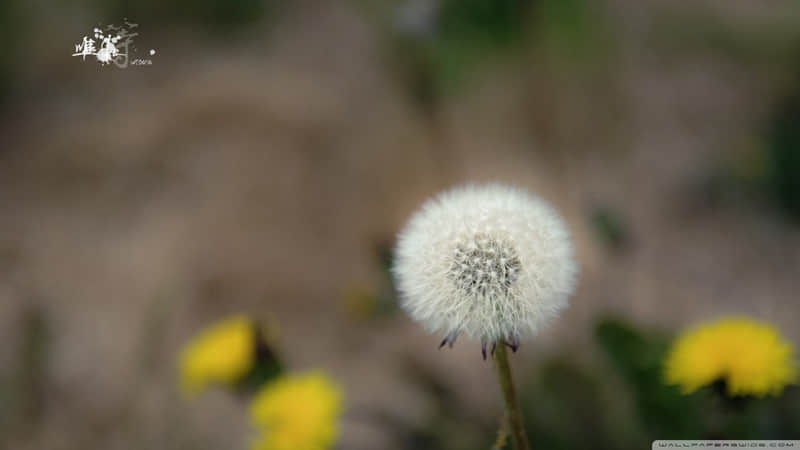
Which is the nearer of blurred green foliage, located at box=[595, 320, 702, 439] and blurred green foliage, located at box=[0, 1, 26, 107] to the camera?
blurred green foliage, located at box=[595, 320, 702, 439]

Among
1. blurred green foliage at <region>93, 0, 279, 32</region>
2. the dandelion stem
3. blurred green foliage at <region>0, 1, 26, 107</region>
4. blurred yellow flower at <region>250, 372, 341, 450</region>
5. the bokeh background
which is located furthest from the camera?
blurred green foliage at <region>93, 0, 279, 32</region>

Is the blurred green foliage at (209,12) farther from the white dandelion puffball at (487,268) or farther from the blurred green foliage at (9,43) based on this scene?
the white dandelion puffball at (487,268)

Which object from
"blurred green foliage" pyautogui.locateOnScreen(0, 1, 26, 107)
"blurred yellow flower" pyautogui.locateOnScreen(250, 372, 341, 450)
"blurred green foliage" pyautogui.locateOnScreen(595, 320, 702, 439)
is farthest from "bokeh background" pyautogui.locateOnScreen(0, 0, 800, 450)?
"blurred yellow flower" pyautogui.locateOnScreen(250, 372, 341, 450)

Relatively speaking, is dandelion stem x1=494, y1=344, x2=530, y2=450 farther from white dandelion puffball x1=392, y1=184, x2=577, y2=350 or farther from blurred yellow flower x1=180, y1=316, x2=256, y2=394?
blurred yellow flower x1=180, y1=316, x2=256, y2=394

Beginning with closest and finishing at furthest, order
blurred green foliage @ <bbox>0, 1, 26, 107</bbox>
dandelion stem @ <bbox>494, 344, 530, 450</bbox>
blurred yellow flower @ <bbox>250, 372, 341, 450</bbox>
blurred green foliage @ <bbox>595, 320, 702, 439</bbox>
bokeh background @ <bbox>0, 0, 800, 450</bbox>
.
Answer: dandelion stem @ <bbox>494, 344, 530, 450</bbox> → blurred yellow flower @ <bbox>250, 372, 341, 450</bbox> → blurred green foliage @ <bbox>595, 320, 702, 439</bbox> → bokeh background @ <bbox>0, 0, 800, 450</bbox> → blurred green foliage @ <bbox>0, 1, 26, 107</bbox>

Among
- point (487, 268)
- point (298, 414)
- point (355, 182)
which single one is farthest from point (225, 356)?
point (355, 182)

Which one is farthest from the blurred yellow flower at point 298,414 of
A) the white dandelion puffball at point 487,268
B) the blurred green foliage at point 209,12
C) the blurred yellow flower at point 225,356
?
the blurred green foliage at point 209,12

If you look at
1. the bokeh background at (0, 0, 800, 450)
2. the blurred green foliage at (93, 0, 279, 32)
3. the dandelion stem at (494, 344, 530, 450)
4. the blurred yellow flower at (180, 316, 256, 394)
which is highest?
the blurred green foliage at (93, 0, 279, 32)

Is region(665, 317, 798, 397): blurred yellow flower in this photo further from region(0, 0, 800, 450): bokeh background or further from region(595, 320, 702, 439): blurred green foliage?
region(0, 0, 800, 450): bokeh background

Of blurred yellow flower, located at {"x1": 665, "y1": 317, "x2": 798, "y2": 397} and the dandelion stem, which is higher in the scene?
blurred yellow flower, located at {"x1": 665, "y1": 317, "x2": 798, "y2": 397}
